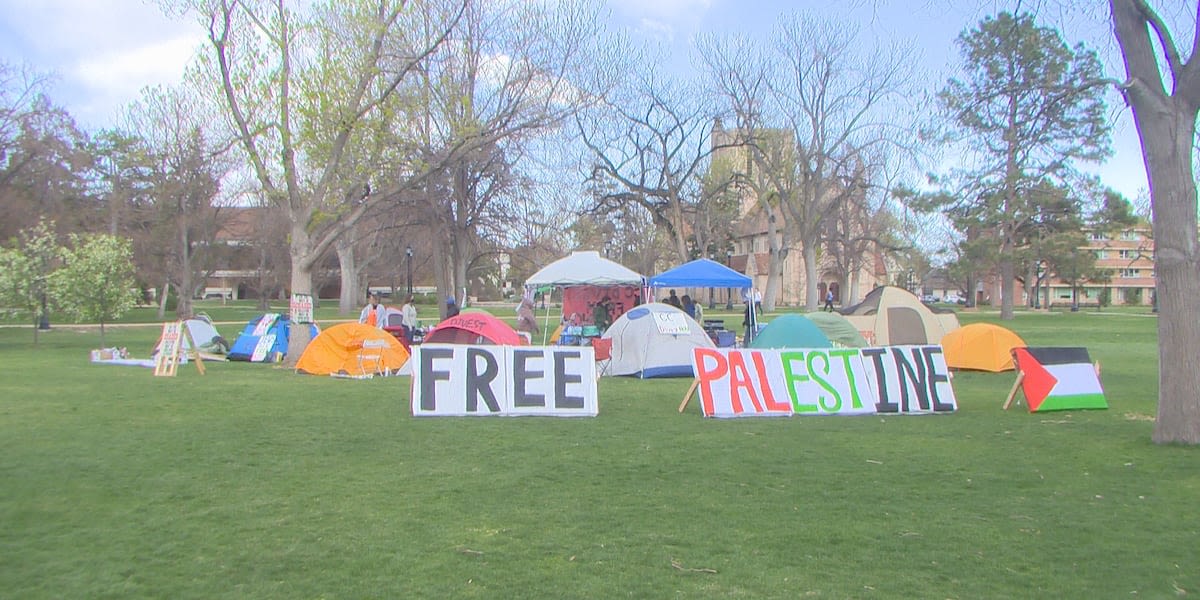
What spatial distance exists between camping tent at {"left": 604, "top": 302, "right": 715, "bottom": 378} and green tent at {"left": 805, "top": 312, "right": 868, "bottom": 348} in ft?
10.3

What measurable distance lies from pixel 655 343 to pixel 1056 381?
687 cm

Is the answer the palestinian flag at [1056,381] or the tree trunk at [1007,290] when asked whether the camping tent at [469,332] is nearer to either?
the palestinian flag at [1056,381]

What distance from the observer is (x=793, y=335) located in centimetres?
1592

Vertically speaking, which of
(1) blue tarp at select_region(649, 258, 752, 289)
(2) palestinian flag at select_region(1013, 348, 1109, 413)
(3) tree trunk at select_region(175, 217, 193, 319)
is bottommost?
(2) palestinian flag at select_region(1013, 348, 1109, 413)

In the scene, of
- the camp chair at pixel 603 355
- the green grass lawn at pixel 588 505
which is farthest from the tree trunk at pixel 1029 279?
the green grass lawn at pixel 588 505

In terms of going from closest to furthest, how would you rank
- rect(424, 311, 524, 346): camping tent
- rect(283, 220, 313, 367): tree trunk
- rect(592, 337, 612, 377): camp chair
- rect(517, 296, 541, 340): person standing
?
rect(592, 337, 612, 377): camp chair, rect(424, 311, 524, 346): camping tent, rect(283, 220, 313, 367): tree trunk, rect(517, 296, 541, 340): person standing

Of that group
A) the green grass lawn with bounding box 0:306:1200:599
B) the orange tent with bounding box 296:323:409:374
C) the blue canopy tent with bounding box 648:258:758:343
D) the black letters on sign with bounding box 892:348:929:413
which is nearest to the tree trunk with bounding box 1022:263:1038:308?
the blue canopy tent with bounding box 648:258:758:343

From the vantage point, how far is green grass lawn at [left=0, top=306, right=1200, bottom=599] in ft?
15.6

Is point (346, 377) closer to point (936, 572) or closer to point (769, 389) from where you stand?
point (769, 389)

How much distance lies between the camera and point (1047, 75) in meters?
12.4

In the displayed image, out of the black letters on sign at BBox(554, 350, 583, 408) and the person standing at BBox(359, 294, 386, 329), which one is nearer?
the black letters on sign at BBox(554, 350, 583, 408)

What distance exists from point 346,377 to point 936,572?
12657mm

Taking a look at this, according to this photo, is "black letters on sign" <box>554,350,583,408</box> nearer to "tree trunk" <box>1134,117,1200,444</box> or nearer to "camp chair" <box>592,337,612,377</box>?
"camp chair" <box>592,337,612,377</box>

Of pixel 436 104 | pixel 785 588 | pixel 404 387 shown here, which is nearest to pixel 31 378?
pixel 404 387
